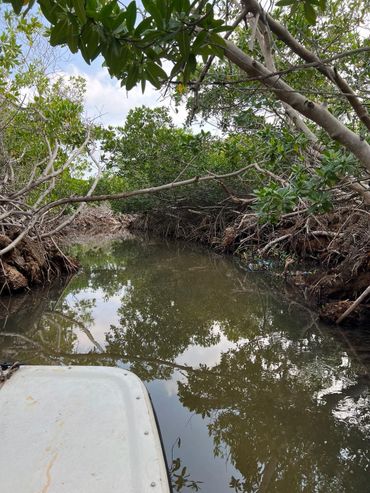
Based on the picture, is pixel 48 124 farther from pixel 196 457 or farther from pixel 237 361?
pixel 196 457

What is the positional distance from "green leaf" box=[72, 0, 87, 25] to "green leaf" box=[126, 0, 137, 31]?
0.13 m

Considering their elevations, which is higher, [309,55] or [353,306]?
[309,55]

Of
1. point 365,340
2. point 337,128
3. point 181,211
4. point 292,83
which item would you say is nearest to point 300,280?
point 365,340

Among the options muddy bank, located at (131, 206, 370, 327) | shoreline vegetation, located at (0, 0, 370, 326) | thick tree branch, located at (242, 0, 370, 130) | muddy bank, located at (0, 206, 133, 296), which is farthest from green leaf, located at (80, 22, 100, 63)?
muddy bank, located at (0, 206, 133, 296)

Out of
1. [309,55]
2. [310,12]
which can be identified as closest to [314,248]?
[309,55]

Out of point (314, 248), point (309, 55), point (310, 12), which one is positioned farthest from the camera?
point (314, 248)

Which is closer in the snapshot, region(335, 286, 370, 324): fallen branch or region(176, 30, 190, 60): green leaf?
region(176, 30, 190, 60): green leaf

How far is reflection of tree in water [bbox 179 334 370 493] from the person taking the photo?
5.72ft

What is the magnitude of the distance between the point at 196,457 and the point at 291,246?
5873 mm

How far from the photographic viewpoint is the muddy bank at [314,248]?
161 inches

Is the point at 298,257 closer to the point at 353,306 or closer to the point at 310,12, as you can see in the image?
the point at 353,306

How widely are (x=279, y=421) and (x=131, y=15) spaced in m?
2.15

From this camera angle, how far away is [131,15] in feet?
3.54

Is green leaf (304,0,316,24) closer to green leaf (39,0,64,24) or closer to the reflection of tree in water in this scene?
green leaf (39,0,64,24)
